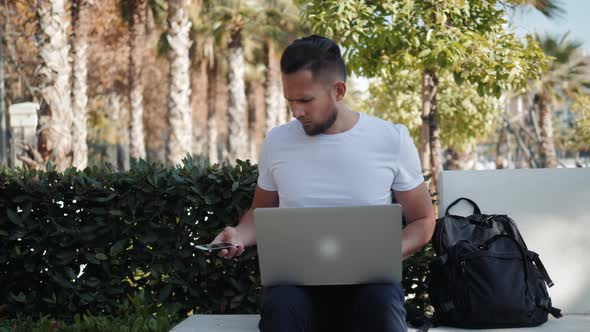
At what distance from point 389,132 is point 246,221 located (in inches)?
27.6

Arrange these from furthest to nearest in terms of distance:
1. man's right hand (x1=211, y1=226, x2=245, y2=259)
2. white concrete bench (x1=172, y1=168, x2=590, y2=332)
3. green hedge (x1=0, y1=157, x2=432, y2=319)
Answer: green hedge (x1=0, y1=157, x2=432, y2=319) → white concrete bench (x1=172, y1=168, x2=590, y2=332) → man's right hand (x1=211, y1=226, x2=245, y2=259)

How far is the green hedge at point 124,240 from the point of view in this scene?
15.4ft

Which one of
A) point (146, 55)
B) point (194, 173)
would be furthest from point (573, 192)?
point (146, 55)

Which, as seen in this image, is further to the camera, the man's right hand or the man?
the man's right hand

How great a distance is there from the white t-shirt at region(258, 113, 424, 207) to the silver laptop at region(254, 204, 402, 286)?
39 cm

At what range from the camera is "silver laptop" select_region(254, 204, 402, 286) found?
281 cm

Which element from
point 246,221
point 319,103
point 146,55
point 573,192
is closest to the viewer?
point 319,103

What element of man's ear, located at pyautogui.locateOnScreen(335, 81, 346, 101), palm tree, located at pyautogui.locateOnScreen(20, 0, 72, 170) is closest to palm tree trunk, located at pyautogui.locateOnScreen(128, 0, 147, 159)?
palm tree, located at pyautogui.locateOnScreen(20, 0, 72, 170)

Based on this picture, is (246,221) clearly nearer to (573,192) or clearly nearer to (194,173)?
(194,173)

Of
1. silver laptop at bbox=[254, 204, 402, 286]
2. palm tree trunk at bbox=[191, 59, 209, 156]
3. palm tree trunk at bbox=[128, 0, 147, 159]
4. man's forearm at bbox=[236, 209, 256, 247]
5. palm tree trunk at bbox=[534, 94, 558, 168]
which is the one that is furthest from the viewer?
palm tree trunk at bbox=[191, 59, 209, 156]

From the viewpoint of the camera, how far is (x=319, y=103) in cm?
321

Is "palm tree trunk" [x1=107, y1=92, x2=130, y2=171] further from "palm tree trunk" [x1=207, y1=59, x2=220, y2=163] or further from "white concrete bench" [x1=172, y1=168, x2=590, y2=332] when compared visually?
"white concrete bench" [x1=172, y1=168, x2=590, y2=332]

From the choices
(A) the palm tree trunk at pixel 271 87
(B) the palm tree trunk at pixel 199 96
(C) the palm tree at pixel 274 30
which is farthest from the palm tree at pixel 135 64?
(B) the palm tree trunk at pixel 199 96

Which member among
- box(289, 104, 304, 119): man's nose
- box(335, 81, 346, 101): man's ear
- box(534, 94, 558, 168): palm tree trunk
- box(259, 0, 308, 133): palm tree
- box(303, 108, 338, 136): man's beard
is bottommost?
box(534, 94, 558, 168): palm tree trunk
